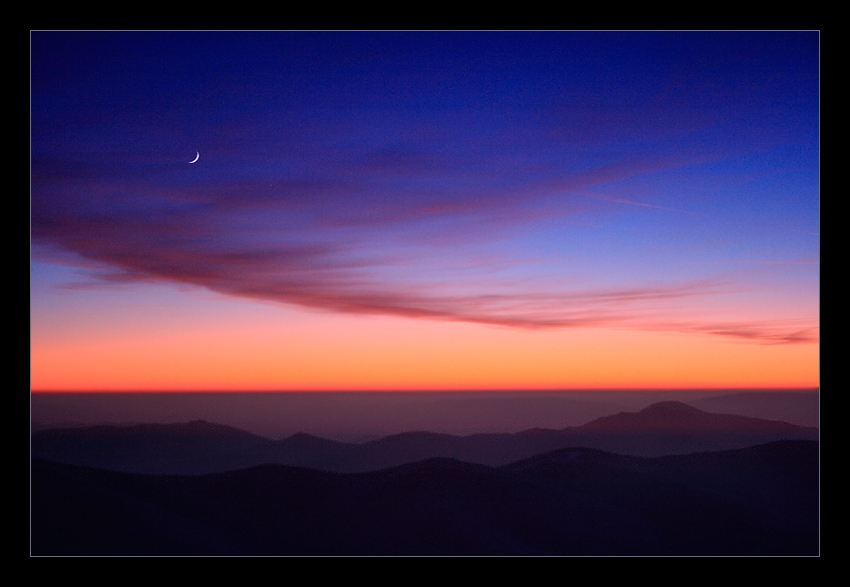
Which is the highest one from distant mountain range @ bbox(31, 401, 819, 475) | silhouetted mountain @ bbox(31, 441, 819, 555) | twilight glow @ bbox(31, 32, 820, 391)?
twilight glow @ bbox(31, 32, 820, 391)

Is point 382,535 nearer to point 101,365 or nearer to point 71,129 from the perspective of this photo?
point 101,365

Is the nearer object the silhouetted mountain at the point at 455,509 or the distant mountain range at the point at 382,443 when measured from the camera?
the silhouetted mountain at the point at 455,509

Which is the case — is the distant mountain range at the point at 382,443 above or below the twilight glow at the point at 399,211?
below

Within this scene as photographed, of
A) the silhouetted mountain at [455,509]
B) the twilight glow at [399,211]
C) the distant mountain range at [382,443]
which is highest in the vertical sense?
the twilight glow at [399,211]

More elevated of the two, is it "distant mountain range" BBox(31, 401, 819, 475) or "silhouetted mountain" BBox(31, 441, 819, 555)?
"distant mountain range" BBox(31, 401, 819, 475)

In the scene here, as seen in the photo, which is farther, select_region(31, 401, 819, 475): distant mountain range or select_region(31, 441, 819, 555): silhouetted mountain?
select_region(31, 401, 819, 475): distant mountain range
